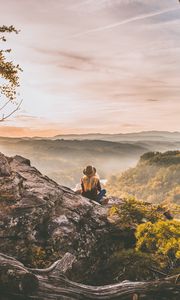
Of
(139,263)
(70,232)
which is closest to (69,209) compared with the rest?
(70,232)

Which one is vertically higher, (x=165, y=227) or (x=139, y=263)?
(x=165, y=227)

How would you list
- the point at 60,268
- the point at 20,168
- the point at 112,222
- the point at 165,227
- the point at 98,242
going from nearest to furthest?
the point at 60,268
the point at 165,227
the point at 98,242
the point at 112,222
the point at 20,168

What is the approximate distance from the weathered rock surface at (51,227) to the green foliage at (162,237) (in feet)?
5.15

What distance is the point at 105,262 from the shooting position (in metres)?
9.98

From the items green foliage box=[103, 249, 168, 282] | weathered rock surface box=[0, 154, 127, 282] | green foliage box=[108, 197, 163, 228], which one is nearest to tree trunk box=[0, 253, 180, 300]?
green foliage box=[103, 249, 168, 282]

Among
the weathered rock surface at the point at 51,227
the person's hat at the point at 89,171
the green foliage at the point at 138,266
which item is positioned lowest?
the green foliage at the point at 138,266

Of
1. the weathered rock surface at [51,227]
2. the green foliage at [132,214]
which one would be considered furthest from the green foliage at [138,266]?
the green foliage at [132,214]

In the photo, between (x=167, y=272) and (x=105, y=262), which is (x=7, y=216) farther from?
(x=167, y=272)

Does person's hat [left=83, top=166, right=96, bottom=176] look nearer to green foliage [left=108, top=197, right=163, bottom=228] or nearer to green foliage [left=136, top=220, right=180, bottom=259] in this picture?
green foliage [left=108, top=197, right=163, bottom=228]

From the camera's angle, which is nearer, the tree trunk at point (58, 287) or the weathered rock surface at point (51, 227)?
the tree trunk at point (58, 287)

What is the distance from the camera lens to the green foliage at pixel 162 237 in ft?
27.9

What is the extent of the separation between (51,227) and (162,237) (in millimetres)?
3019

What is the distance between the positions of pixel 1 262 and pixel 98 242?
383 centimetres

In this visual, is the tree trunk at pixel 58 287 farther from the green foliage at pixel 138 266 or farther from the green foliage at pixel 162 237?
the green foliage at pixel 138 266
